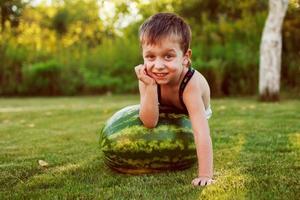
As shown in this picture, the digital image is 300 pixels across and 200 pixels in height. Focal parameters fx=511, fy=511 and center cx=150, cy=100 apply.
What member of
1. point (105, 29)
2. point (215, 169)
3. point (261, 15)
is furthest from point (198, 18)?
point (105, 29)

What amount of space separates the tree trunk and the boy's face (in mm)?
8503

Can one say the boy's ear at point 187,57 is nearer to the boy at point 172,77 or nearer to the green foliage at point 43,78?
the boy at point 172,77

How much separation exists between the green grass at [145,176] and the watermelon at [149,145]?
0.37ft

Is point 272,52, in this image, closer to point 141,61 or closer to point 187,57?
point 141,61

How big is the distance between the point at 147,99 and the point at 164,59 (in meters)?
0.36

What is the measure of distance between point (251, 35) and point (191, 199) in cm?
1227

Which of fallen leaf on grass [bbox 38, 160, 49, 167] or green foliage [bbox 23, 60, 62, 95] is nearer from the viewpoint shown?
fallen leaf on grass [bbox 38, 160, 49, 167]

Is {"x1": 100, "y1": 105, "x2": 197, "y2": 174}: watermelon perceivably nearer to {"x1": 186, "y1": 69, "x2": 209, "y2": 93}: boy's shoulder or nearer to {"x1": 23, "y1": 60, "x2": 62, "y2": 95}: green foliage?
{"x1": 186, "y1": 69, "x2": 209, "y2": 93}: boy's shoulder

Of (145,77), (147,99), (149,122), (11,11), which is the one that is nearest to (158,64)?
(145,77)

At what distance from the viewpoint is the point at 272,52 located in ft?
39.6

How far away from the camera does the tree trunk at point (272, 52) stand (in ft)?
39.6

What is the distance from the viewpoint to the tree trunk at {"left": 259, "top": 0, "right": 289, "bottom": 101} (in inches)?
475

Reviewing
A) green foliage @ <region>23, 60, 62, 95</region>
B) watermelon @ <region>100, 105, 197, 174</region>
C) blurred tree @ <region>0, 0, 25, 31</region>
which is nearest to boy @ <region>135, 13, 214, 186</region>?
watermelon @ <region>100, 105, 197, 174</region>

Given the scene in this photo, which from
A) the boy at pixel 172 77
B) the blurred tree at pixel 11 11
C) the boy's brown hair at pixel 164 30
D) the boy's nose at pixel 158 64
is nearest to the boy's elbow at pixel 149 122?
the boy at pixel 172 77
